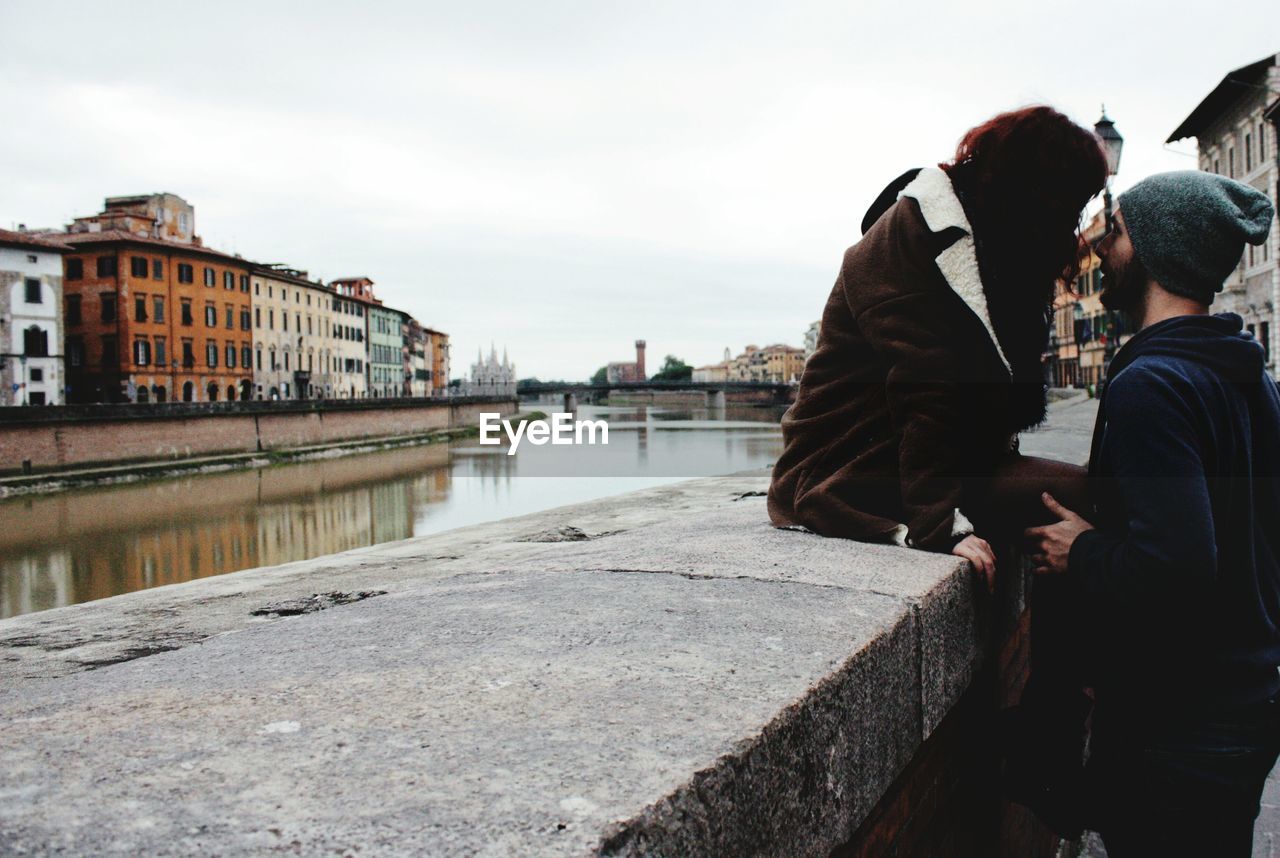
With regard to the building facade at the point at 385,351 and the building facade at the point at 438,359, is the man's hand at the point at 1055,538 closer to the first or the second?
the building facade at the point at 385,351

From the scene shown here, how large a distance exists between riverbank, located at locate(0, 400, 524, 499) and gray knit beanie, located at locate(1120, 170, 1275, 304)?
28497mm

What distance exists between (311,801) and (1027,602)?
7.03ft

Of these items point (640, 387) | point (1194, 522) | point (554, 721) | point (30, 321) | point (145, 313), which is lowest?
point (554, 721)

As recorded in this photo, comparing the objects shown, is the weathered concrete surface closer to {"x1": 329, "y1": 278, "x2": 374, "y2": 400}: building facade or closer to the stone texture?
the stone texture

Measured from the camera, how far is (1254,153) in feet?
91.4

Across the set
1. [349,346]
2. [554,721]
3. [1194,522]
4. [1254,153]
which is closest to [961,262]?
[1194,522]

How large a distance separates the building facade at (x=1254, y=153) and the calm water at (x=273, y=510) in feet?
50.6

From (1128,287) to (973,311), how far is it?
1.01ft

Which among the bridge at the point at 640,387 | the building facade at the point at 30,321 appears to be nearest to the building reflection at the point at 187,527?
the building facade at the point at 30,321

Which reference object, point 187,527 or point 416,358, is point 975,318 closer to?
point 187,527

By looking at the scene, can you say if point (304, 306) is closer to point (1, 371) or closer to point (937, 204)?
point (1, 371)

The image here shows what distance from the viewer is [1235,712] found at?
143 cm

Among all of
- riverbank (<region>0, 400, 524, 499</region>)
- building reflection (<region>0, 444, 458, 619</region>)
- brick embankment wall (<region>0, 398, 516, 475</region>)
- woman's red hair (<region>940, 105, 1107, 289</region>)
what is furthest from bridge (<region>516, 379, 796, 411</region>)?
woman's red hair (<region>940, 105, 1107, 289</region>)

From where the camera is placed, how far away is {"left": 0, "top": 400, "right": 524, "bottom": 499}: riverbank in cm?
2662
